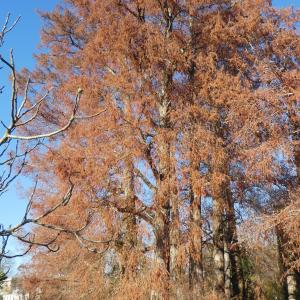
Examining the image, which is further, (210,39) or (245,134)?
(210,39)

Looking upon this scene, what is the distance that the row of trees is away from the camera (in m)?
8.29

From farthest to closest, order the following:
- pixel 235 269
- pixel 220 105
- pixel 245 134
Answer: pixel 235 269
pixel 220 105
pixel 245 134

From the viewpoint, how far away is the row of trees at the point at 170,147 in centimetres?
829

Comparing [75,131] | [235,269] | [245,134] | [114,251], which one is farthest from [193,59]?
[235,269]

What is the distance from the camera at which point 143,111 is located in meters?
9.42

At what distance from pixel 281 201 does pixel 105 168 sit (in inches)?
152

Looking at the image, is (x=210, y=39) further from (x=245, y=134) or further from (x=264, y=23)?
(x=245, y=134)

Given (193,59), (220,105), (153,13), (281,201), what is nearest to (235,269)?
(281,201)

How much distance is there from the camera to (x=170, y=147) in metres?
9.01

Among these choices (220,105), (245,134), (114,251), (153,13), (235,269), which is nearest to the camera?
(114,251)

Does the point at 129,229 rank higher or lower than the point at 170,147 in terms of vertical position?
lower

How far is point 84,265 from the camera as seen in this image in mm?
8773

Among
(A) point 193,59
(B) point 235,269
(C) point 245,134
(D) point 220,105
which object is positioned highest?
(A) point 193,59

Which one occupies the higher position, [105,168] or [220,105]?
[220,105]
